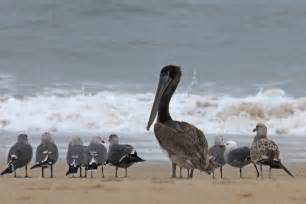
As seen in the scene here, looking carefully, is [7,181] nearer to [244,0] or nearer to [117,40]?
[117,40]

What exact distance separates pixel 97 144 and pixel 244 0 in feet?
77.4

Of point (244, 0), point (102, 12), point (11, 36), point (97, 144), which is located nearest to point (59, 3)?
point (102, 12)

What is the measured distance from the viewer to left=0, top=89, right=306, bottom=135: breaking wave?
1600 cm

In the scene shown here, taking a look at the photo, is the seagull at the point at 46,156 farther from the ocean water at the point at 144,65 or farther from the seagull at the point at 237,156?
the ocean water at the point at 144,65

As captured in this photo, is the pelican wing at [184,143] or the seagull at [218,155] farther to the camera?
the seagull at [218,155]

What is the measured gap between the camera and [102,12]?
31469mm

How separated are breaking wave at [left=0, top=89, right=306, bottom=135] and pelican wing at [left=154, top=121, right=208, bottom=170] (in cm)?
686

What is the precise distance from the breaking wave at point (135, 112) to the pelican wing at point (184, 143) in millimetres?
6859

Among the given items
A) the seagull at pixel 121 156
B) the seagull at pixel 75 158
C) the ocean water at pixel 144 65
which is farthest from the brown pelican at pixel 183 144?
the ocean water at pixel 144 65

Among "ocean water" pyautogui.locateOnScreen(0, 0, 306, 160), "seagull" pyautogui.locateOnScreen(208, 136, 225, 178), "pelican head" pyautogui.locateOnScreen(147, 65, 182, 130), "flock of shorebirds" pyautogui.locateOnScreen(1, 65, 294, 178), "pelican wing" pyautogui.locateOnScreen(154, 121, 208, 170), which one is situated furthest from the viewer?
"ocean water" pyautogui.locateOnScreen(0, 0, 306, 160)

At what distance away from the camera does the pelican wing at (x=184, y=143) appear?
8312 millimetres

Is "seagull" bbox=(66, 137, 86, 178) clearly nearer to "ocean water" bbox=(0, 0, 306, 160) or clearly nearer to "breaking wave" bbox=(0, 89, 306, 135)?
"ocean water" bbox=(0, 0, 306, 160)

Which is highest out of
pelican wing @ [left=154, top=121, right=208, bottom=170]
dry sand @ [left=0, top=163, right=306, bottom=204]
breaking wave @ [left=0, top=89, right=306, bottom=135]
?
breaking wave @ [left=0, top=89, right=306, bottom=135]

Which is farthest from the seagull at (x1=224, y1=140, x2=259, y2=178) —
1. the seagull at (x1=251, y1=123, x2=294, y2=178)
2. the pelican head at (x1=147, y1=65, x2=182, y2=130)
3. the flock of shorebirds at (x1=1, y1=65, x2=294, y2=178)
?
the pelican head at (x1=147, y1=65, x2=182, y2=130)
